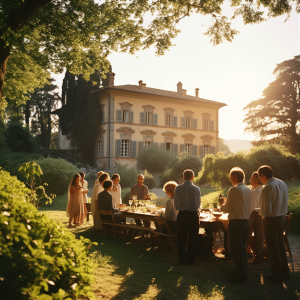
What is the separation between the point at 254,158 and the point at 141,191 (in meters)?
11.8

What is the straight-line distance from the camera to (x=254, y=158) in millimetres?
20094

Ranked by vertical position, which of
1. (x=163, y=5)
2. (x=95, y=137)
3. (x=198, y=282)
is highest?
(x=163, y=5)

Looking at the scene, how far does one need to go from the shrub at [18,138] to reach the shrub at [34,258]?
31.6 metres

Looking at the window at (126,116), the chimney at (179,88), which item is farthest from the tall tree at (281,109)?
the window at (126,116)

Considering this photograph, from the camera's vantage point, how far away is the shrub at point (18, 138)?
32562 mm

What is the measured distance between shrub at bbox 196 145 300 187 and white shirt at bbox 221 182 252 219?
13.8m

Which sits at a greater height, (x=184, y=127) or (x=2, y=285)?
(x=184, y=127)

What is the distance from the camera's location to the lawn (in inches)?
194

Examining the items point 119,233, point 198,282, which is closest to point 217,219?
point 198,282

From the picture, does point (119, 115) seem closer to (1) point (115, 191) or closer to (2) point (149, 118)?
(2) point (149, 118)

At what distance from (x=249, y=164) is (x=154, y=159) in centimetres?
1381

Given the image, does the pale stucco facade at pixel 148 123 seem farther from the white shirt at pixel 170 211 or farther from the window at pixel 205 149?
the white shirt at pixel 170 211

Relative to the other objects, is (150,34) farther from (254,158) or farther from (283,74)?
(283,74)

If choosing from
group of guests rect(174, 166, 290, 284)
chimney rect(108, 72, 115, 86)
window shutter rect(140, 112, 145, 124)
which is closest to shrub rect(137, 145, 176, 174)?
window shutter rect(140, 112, 145, 124)
